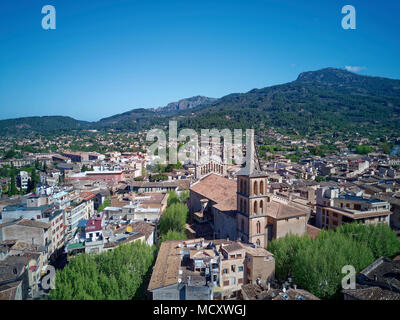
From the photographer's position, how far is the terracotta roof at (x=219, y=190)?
3019cm

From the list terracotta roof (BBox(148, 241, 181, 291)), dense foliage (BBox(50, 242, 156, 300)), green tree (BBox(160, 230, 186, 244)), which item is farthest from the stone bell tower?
dense foliage (BBox(50, 242, 156, 300))

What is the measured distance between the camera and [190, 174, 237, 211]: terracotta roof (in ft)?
99.0

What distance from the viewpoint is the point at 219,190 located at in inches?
1356

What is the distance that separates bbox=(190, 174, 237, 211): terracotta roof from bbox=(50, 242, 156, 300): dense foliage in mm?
10469

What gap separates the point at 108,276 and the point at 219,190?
1773 centimetres

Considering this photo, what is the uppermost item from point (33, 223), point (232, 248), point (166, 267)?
point (232, 248)

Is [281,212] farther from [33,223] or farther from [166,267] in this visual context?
[33,223]

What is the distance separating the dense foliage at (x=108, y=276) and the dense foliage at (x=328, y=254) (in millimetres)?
10236

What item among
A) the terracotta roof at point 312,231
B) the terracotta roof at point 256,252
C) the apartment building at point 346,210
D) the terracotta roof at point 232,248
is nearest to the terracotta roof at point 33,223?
the terracotta roof at point 232,248

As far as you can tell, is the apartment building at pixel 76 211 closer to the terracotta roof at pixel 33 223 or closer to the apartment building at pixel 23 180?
the terracotta roof at pixel 33 223

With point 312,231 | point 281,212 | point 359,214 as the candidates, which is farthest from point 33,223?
point 359,214

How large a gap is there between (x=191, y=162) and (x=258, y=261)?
69450 mm

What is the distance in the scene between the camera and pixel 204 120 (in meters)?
162

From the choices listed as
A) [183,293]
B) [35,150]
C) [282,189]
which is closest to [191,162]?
[282,189]
